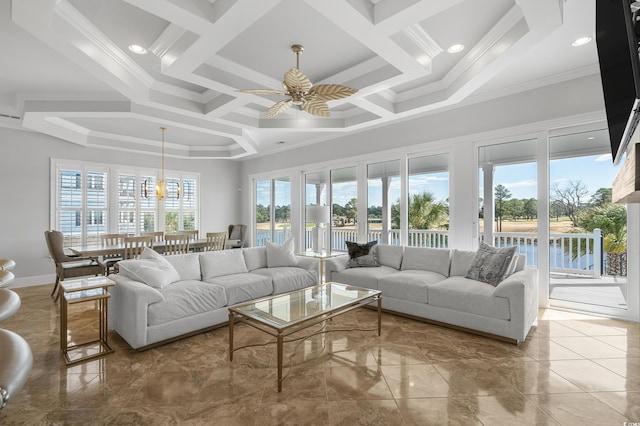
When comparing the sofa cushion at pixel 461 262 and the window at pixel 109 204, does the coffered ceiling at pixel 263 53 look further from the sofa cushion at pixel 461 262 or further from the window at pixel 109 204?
the sofa cushion at pixel 461 262

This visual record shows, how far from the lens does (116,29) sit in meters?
2.82

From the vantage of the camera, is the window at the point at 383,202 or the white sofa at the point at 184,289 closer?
→ the white sofa at the point at 184,289

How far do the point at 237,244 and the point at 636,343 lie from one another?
6204 mm

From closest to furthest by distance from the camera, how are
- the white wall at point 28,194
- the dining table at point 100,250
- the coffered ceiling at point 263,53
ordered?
the coffered ceiling at point 263,53
the dining table at point 100,250
the white wall at point 28,194

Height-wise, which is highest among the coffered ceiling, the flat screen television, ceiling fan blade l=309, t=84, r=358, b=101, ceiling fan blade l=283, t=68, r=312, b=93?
the coffered ceiling

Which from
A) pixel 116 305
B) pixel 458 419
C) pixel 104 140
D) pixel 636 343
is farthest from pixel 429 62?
pixel 104 140

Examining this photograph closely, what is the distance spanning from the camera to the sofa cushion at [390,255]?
4613 millimetres

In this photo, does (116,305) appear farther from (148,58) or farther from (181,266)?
(148,58)

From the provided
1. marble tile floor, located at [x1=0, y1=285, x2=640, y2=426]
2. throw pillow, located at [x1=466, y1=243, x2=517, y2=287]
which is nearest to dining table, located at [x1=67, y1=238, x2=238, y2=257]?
marble tile floor, located at [x1=0, y1=285, x2=640, y2=426]

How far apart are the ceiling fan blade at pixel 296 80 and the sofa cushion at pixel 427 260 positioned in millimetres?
2730

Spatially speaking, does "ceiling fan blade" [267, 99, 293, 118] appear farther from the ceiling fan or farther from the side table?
the side table

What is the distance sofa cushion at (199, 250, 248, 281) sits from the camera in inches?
156

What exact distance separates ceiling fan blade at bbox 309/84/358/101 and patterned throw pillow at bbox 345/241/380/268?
241 centimetres

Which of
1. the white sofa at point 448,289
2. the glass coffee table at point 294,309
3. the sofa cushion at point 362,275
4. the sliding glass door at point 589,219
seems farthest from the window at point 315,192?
the sliding glass door at point 589,219
